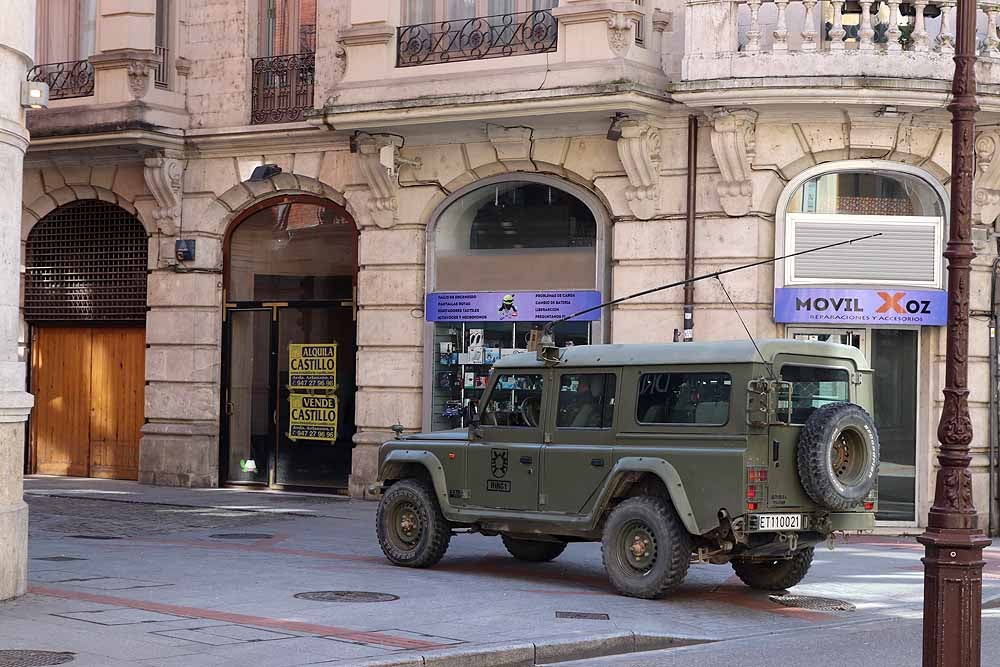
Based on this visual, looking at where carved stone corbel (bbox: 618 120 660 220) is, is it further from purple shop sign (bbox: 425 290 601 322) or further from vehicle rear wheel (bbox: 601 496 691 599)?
vehicle rear wheel (bbox: 601 496 691 599)

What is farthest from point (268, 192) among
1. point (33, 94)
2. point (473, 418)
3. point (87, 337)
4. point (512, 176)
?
point (33, 94)

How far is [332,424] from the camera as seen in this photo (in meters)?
22.2

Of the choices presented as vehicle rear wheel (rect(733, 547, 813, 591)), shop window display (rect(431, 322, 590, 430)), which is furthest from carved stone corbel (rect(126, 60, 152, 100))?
vehicle rear wheel (rect(733, 547, 813, 591))

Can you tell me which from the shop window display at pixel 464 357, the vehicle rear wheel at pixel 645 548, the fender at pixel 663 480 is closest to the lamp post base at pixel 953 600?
the fender at pixel 663 480

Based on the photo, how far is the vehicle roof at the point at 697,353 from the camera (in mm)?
12172

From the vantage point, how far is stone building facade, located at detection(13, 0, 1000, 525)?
18516 millimetres

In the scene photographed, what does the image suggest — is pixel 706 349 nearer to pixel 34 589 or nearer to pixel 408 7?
pixel 34 589

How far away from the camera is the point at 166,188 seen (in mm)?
22859

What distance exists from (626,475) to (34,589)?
15.7 ft

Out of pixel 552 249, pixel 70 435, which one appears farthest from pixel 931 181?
pixel 70 435

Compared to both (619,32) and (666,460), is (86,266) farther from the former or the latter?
(666,460)

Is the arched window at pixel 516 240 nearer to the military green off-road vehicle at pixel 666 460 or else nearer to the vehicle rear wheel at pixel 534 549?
the vehicle rear wheel at pixel 534 549

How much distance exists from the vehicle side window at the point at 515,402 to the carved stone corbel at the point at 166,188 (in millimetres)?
10584

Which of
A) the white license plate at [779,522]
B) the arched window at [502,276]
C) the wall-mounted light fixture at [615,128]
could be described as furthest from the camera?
the arched window at [502,276]
